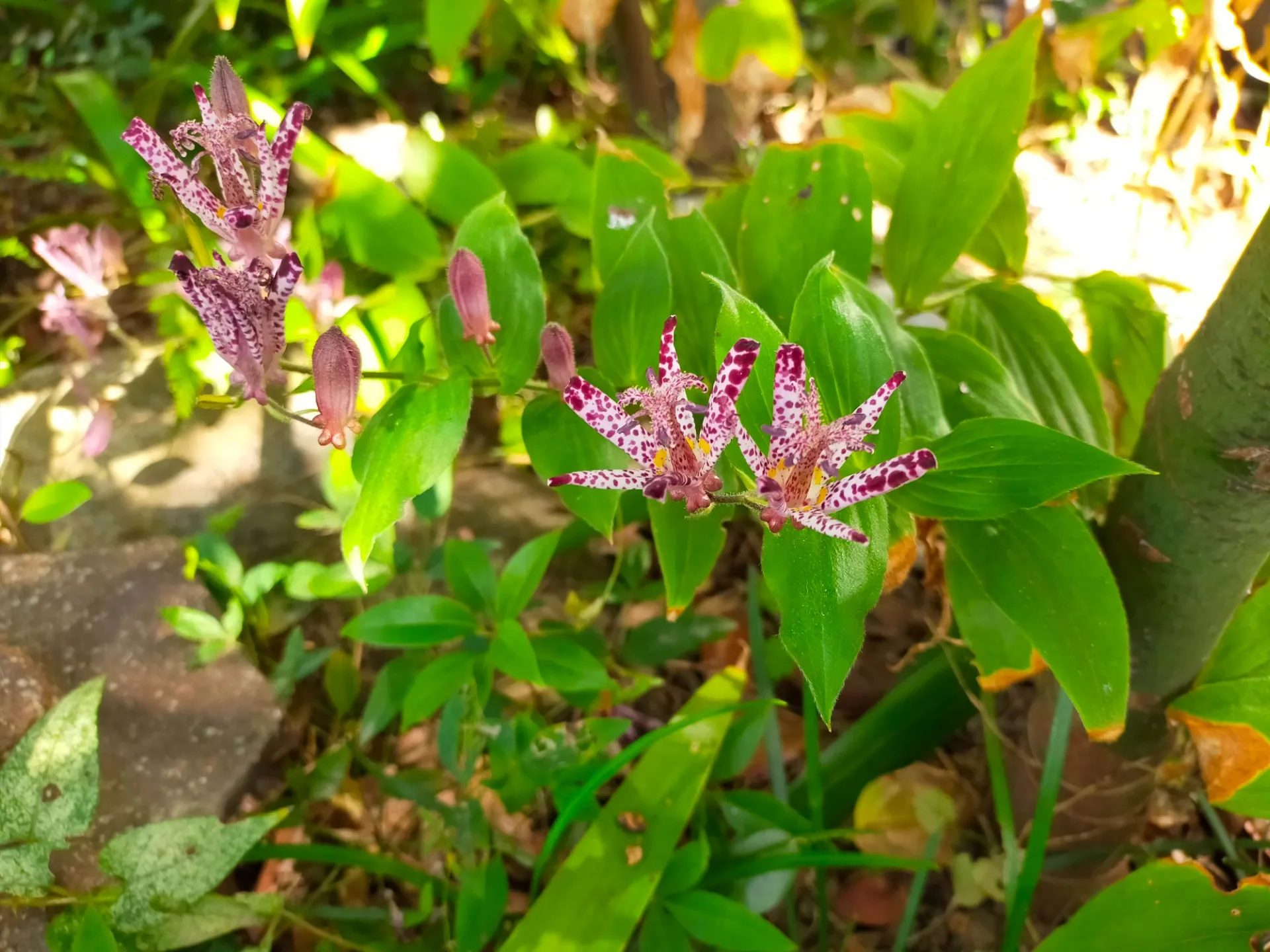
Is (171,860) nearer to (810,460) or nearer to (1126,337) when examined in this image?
(810,460)

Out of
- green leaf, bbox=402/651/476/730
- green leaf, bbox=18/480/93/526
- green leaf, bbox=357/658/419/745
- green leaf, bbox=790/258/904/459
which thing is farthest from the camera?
green leaf, bbox=18/480/93/526

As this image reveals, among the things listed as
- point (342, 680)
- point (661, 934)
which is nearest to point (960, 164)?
point (661, 934)

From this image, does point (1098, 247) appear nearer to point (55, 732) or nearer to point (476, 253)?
point (476, 253)

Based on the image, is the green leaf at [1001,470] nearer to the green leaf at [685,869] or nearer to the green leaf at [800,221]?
the green leaf at [800,221]

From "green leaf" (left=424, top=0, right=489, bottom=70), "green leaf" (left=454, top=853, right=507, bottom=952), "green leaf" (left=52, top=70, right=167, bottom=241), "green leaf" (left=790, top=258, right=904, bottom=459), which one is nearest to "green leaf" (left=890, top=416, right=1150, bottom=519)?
"green leaf" (left=790, top=258, right=904, bottom=459)

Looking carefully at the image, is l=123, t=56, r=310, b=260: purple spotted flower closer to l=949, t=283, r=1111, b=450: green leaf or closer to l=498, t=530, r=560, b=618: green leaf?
l=498, t=530, r=560, b=618: green leaf

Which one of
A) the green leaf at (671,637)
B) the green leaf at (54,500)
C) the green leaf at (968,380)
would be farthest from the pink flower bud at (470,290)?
the green leaf at (54,500)
